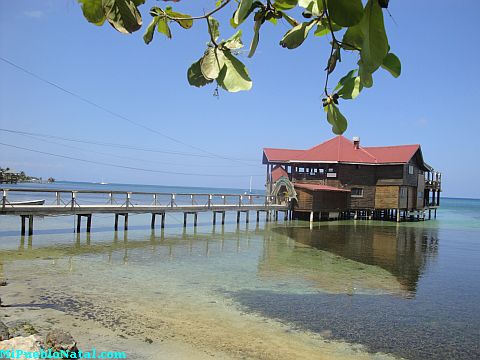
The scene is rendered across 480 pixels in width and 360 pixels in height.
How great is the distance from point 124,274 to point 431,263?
40.8ft

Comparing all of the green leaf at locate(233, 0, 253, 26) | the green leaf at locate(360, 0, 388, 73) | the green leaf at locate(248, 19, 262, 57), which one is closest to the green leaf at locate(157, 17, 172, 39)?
the green leaf at locate(248, 19, 262, 57)

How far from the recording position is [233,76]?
113cm

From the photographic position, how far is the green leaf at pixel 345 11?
77cm

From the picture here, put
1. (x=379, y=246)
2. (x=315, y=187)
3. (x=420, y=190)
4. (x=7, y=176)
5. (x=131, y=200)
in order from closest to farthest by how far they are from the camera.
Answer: (x=379, y=246)
(x=131, y=200)
(x=315, y=187)
(x=420, y=190)
(x=7, y=176)

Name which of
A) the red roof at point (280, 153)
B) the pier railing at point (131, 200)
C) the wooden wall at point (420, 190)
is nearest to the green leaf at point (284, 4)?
the pier railing at point (131, 200)

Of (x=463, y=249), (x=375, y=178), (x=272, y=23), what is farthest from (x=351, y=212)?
(x=272, y=23)

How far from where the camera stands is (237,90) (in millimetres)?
1095

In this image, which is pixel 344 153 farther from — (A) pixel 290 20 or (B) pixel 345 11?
(B) pixel 345 11

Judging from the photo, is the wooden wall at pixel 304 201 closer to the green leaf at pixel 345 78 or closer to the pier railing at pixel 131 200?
the pier railing at pixel 131 200

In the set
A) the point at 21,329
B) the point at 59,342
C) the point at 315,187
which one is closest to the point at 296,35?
the point at 59,342

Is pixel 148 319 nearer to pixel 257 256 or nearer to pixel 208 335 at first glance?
pixel 208 335

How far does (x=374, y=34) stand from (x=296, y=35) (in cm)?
36

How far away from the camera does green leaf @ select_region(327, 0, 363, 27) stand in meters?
0.77

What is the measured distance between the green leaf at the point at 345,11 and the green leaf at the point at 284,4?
0.35 meters
